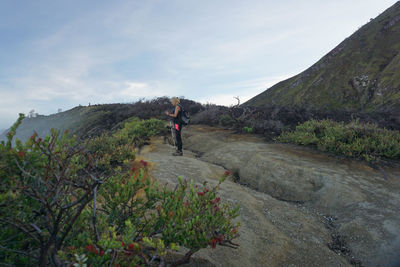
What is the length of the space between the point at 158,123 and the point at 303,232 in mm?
9661

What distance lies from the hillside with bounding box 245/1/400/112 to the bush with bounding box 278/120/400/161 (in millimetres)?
20704

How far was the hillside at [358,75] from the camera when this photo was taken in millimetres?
28734

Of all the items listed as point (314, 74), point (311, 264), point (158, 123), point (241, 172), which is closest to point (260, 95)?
point (314, 74)

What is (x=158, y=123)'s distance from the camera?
12469 mm

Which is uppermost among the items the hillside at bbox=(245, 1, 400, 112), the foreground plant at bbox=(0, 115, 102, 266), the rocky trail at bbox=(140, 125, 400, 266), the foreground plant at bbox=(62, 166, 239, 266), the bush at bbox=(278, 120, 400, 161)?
the hillside at bbox=(245, 1, 400, 112)

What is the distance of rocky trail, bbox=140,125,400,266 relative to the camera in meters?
3.44

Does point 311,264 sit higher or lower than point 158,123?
lower

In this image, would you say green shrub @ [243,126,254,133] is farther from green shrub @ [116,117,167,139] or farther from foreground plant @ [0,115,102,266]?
foreground plant @ [0,115,102,266]

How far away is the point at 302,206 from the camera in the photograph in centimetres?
528

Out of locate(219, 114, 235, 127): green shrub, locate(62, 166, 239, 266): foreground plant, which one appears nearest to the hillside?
locate(219, 114, 235, 127): green shrub

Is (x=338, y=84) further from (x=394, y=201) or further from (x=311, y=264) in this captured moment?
(x=311, y=264)

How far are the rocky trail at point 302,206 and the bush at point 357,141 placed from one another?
1.32 ft

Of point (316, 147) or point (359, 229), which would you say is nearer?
point (359, 229)

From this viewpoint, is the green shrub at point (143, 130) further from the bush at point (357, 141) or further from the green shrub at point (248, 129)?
the bush at point (357, 141)
